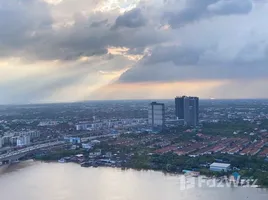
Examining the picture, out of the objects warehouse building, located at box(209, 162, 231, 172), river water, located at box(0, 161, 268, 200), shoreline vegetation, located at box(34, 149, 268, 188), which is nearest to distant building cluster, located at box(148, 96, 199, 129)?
shoreline vegetation, located at box(34, 149, 268, 188)

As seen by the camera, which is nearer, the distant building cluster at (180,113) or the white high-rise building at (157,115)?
the white high-rise building at (157,115)

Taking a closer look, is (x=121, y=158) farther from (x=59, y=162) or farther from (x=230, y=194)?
(x=230, y=194)

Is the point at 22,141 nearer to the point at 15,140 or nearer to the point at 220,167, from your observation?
the point at 15,140

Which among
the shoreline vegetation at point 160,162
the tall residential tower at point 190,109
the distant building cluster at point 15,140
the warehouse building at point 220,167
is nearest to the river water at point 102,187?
the shoreline vegetation at point 160,162

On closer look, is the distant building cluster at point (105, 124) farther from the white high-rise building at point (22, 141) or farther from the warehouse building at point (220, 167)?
the warehouse building at point (220, 167)

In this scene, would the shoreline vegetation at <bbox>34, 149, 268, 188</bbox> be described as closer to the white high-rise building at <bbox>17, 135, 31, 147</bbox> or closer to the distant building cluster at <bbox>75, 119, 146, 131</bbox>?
the white high-rise building at <bbox>17, 135, 31, 147</bbox>

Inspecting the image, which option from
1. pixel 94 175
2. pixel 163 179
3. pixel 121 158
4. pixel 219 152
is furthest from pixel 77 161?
pixel 219 152
